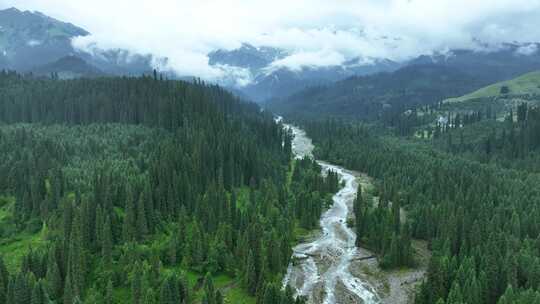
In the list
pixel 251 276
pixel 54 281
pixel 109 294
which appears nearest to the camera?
pixel 109 294

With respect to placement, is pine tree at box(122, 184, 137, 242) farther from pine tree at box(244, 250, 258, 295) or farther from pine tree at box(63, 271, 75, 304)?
pine tree at box(244, 250, 258, 295)

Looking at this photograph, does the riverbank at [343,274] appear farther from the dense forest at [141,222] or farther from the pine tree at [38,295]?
the pine tree at [38,295]

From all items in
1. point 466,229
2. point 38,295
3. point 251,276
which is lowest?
point 251,276

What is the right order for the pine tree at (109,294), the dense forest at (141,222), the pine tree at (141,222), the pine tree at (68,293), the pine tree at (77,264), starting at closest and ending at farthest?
the pine tree at (68,293) < the pine tree at (109,294) < the pine tree at (77,264) < the dense forest at (141,222) < the pine tree at (141,222)

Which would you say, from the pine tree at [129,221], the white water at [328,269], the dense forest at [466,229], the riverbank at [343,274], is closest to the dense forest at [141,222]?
the pine tree at [129,221]

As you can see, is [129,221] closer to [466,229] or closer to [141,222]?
[141,222]

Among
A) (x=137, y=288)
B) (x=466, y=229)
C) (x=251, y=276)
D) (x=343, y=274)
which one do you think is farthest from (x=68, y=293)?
(x=466, y=229)

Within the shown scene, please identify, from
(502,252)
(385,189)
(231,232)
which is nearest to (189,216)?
(231,232)
